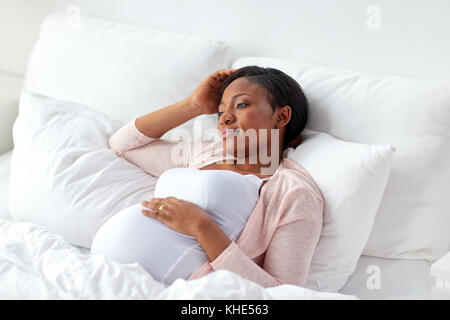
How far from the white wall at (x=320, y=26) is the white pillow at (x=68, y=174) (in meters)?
0.48

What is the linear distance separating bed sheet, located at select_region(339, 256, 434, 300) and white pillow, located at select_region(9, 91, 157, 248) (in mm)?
563

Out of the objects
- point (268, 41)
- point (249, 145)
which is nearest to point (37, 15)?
point (268, 41)

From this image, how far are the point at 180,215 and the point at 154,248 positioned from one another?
0.29ft

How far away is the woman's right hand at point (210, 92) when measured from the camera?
1.64m

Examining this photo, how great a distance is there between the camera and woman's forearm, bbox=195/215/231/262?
1.30 metres

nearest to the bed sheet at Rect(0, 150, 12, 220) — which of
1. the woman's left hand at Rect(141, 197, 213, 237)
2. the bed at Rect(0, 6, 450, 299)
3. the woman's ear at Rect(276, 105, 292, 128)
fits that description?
the bed at Rect(0, 6, 450, 299)

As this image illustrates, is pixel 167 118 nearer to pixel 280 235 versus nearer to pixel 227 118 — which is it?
pixel 227 118

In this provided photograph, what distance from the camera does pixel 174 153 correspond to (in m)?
1.66

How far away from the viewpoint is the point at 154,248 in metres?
1.33

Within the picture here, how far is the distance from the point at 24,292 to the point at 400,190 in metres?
0.87

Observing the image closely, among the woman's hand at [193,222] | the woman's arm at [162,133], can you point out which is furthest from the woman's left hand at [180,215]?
the woman's arm at [162,133]

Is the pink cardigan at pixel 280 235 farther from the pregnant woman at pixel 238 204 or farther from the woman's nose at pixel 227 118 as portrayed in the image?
the woman's nose at pixel 227 118

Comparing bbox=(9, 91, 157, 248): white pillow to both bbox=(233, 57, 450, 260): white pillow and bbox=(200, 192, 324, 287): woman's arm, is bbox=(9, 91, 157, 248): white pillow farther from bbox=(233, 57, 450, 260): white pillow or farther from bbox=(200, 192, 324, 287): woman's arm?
bbox=(233, 57, 450, 260): white pillow

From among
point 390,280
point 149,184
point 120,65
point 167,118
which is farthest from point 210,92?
point 390,280
